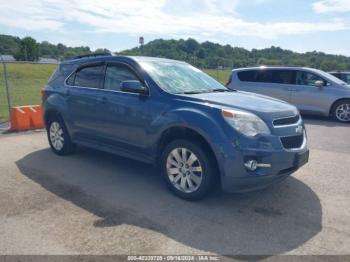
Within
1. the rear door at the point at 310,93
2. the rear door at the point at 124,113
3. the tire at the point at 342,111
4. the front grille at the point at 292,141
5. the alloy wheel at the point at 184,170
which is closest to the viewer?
the front grille at the point at 292,141

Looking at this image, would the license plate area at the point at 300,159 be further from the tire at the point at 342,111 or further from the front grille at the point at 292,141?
→ the tire at the point at 342,111

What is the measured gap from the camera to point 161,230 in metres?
3.55

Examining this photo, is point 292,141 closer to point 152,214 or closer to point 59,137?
point 152,214

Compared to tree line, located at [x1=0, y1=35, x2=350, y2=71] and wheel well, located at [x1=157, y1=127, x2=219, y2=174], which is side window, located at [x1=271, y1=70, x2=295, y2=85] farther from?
tree line, located at [x1=0, y1=35, x2=350, y2=71]

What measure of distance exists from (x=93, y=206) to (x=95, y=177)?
3.61 feet

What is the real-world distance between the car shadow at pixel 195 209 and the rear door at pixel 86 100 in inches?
26.4

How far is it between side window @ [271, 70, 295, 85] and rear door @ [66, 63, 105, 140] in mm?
7636

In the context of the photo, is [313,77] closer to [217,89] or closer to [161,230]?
[217,89]

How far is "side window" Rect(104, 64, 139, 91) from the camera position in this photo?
5.03m

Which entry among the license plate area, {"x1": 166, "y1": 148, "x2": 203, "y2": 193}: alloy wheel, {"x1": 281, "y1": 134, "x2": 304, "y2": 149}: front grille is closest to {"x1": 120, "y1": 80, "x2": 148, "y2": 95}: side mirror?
{"x1": 166, "y1": 148, "x2": 203, "y2": 193}: alloy wheel

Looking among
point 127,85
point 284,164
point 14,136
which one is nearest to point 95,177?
point 127,85

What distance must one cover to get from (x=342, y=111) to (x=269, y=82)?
2.51m

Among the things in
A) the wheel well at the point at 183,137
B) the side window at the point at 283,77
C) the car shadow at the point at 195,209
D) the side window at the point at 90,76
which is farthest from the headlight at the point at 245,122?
the side window at the point at 283,77

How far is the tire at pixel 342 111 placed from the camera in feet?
34.0
